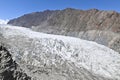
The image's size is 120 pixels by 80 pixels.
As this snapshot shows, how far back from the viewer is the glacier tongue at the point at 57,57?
15203mm

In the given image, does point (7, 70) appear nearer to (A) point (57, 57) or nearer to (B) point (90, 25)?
(A) point (57, 57)

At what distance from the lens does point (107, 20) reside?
139 feet

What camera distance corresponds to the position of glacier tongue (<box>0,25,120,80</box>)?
15.2 metres

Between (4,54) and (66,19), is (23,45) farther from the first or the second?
(66,19)

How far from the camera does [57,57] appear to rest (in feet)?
56.5

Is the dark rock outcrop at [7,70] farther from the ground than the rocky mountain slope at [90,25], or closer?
closer

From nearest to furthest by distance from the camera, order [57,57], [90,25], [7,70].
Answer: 1. [7,70]
2. [57,57]
3. [90,25]

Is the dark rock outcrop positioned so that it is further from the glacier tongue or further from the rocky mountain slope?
the rocky mountain slope

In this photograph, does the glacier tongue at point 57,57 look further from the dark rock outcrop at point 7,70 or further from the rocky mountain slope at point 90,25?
the rocky mountain slope at point 90,25

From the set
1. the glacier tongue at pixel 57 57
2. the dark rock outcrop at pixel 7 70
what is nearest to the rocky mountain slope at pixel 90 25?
the glacier tongue at pixel 57 57

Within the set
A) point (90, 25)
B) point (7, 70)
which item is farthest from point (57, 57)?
point (90, 25)

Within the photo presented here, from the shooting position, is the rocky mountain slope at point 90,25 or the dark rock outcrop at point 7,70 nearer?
the dark rock outcrop at point 7,70

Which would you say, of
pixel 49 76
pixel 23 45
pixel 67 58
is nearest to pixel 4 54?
pixel 49 76

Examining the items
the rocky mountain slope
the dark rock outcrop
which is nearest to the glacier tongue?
the dark rock outcrop
